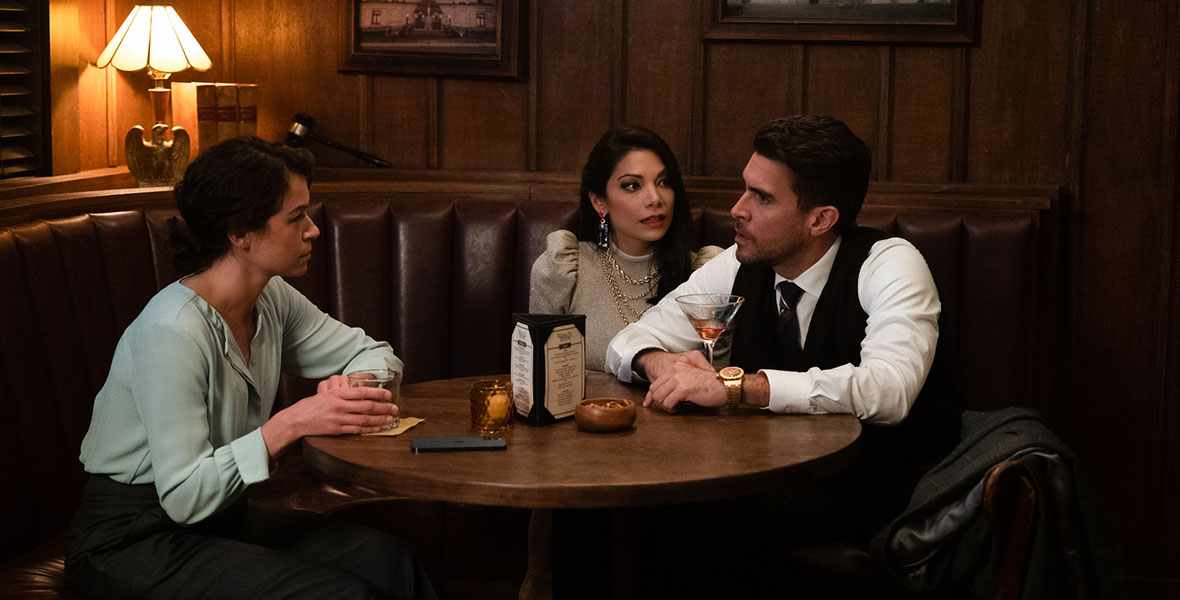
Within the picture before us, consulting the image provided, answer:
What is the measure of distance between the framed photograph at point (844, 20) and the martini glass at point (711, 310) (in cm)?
152

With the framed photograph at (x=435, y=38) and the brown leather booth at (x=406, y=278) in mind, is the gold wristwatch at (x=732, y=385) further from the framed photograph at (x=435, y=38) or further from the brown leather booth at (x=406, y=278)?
the framed photograph at (x=435, y=38)

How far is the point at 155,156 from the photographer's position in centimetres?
349

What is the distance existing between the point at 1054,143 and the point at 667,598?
1862 mm

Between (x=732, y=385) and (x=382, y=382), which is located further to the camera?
(x=732, y=385)

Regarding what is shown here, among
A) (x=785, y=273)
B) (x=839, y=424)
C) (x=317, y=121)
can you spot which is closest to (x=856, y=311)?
(x=785, y=273)

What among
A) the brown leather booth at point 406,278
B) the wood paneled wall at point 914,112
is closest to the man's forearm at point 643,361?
the brown leather booth at point 406,278

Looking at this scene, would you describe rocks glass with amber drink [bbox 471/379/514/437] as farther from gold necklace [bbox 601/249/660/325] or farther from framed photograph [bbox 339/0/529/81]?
framed photograph [bbox 339/0/529/81]

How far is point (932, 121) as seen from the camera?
3.57m

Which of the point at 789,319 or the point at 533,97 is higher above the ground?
the point at 533,97

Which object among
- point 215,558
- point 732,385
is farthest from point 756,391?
point 215,558

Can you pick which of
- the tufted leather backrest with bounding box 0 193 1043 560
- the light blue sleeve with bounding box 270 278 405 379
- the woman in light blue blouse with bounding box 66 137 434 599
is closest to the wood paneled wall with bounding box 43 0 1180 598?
the tufted leather backrest with bounding box 0 193 1043 560

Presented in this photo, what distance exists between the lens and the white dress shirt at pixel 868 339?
7.47ft

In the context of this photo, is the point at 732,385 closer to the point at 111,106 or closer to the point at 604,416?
the point at 604,416

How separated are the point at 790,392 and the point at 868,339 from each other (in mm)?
269
